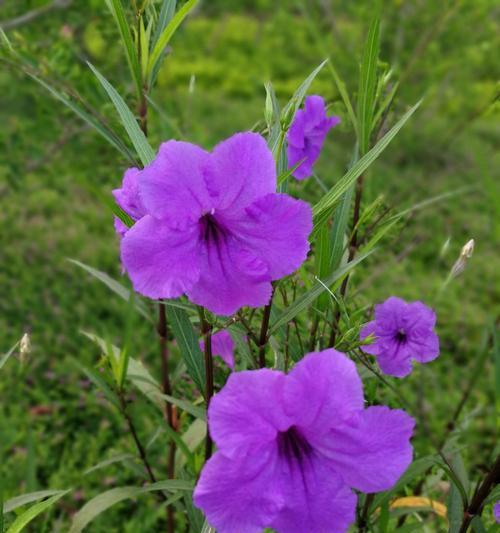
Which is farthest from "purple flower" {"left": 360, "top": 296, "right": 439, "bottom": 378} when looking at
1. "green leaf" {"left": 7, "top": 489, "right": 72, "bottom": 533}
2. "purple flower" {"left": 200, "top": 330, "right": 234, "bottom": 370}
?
"green leaf" {"left": 7, "top": 489, "right": 72, "bottom": 533}

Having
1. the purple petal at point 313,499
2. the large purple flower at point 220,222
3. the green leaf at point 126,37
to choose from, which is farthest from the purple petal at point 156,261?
the green leaf at point 126,37

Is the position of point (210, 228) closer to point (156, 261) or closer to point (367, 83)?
point (156, 261)

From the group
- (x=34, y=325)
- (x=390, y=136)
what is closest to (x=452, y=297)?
(x=34, y=325)

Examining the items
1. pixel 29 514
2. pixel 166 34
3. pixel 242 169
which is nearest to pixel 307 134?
pixel 166 34

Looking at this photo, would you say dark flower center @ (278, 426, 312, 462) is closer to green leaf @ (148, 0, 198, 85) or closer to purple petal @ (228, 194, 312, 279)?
purple petal @ (228, 194, 312, 279)

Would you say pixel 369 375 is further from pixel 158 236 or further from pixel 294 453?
pixel 158 236

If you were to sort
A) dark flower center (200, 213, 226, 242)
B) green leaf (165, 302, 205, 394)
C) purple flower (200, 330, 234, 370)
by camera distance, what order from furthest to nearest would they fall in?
purple flower (200, 330, 234, 370)
green leaf (165, 302, 205, 394)
dark flower center (200, 213, 226, 242)
